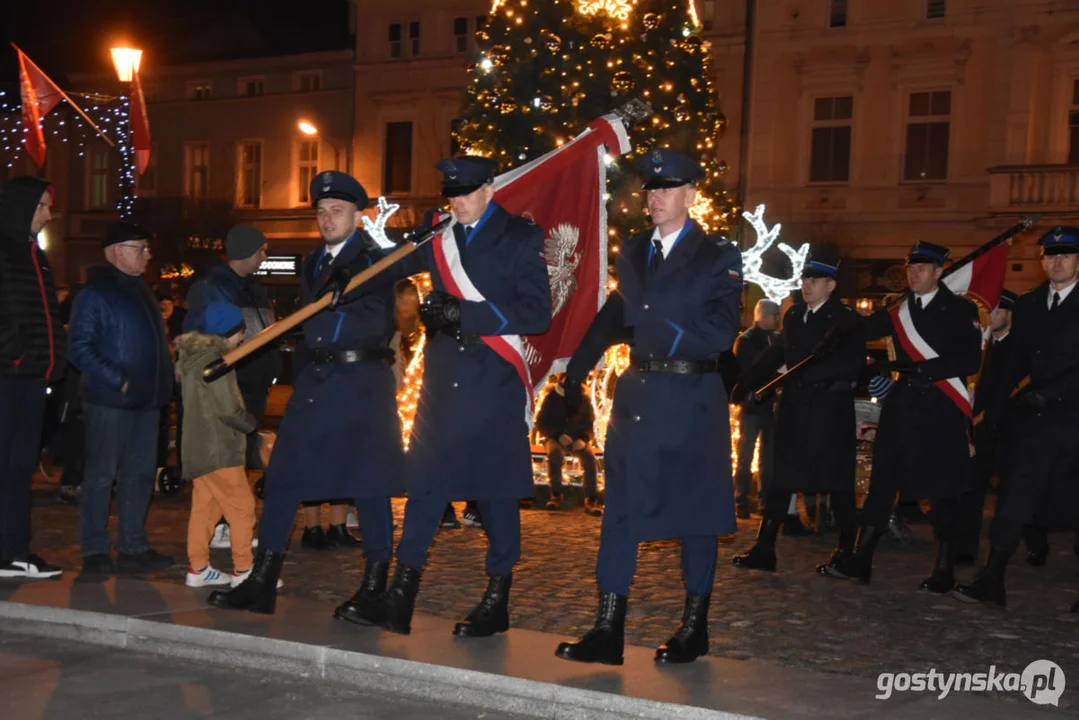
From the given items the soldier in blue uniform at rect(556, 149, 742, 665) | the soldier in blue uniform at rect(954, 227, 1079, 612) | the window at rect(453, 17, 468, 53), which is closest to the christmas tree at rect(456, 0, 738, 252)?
the soldier in blue uniform at rect(954, 227, 1079, 612)

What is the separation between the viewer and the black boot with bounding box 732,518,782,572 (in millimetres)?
8578

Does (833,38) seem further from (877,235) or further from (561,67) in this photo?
(561,67)

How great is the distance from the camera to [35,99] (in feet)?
62.8

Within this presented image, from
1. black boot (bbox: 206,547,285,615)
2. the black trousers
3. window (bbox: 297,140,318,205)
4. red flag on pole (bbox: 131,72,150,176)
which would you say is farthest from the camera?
window (bbox: 297,140,318,205)

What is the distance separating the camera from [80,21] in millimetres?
44156

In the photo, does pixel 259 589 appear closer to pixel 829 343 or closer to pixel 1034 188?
pixel 829 343

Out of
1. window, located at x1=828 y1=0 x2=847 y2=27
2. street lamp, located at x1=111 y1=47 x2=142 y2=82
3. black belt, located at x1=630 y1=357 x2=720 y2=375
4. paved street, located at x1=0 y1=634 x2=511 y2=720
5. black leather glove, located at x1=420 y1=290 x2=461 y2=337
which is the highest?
window, located at x1=828 y1=0 x2=847 y2=27

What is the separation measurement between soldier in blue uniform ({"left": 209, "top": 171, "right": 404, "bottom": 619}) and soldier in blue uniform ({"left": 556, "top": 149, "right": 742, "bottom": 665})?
45.6 inches

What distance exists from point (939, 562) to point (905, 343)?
4.36 feet

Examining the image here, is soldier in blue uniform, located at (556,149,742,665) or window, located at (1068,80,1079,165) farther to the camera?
window, located at (1068,80,1079,165)

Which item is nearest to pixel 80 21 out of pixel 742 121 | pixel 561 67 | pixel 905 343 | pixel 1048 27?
pixel 742 121

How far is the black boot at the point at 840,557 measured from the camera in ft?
27.3

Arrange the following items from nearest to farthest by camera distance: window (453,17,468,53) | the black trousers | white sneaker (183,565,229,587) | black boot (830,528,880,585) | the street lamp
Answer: white sneaker (183,565,229,587) → the black trousers → black boot (830,528,880,585) → the street lamp → window (453,17,468,53)

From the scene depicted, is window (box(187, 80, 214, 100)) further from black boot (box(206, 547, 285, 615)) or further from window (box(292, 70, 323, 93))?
black boot (box(206, 547, 285, 615))
